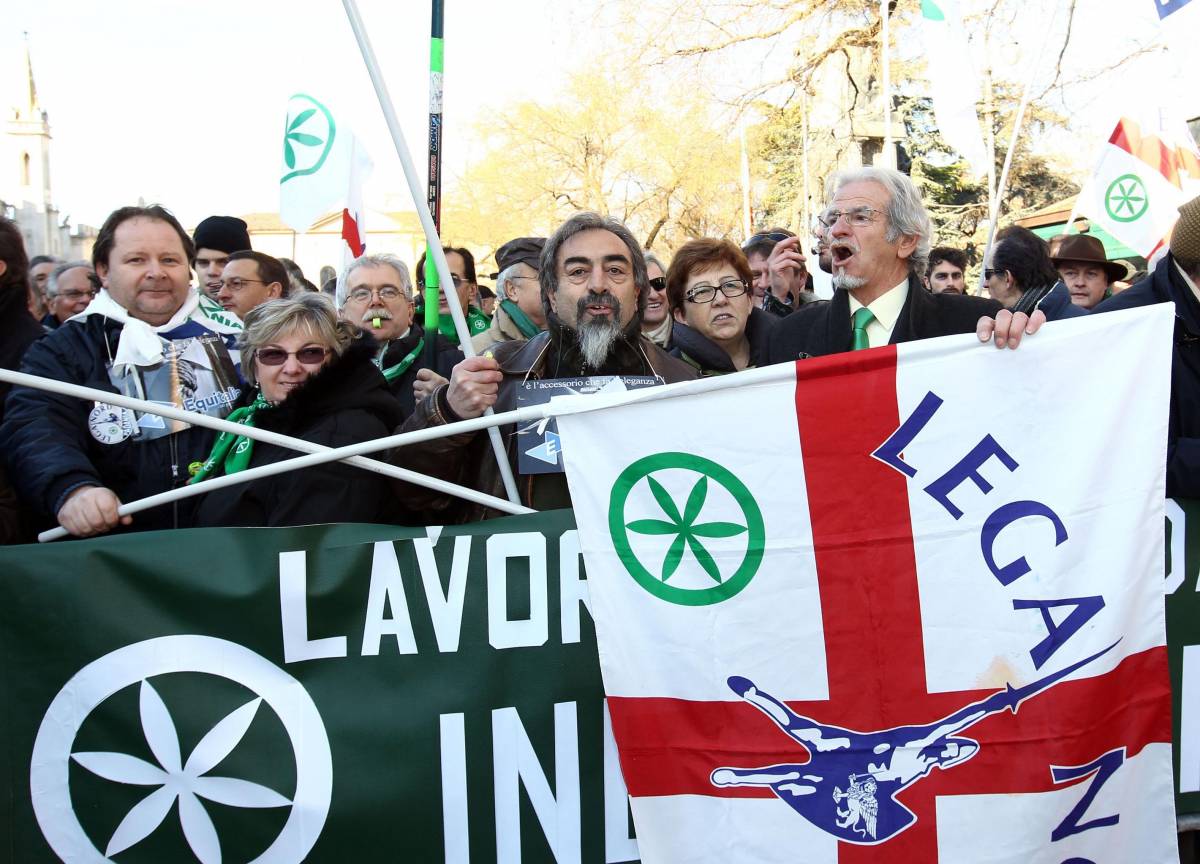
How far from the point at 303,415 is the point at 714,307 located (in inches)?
71.2

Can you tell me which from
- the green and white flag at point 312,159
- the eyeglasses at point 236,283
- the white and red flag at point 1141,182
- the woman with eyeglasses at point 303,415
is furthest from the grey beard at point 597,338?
the white and red flag at point 1141,182

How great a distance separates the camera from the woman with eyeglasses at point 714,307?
4434 millimetres

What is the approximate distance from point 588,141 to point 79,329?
29055 millimetres

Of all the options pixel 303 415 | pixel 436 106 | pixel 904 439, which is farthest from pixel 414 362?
pixel 904 439

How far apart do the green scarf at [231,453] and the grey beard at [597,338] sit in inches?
35.5

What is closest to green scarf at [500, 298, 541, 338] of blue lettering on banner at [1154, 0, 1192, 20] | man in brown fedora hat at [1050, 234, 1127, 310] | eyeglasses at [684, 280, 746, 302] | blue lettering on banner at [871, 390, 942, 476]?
eyeglasses at [684, 280, 746, 302]

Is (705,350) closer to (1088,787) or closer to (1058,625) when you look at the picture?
(1058,625)

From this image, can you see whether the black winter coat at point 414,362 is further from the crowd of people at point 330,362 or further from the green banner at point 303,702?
the green banner at point 303,702

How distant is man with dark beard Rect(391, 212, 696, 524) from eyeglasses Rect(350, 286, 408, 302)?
5.85ft

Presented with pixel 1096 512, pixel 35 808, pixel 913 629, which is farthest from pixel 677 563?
pixel 35 808

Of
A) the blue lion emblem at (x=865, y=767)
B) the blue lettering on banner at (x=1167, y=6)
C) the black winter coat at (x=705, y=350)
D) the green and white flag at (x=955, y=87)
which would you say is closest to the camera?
the blue lion emblem at (x=865, y=767)

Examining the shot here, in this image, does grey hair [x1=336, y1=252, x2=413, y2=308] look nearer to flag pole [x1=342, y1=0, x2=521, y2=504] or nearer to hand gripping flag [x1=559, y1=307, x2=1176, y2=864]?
flag pole [x1=342, y1=0, x2=521, y2=504]

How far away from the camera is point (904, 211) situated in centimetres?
337

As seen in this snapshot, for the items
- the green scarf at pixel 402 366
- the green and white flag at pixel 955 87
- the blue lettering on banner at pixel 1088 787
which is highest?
the green and white flag at pixel 955 87
